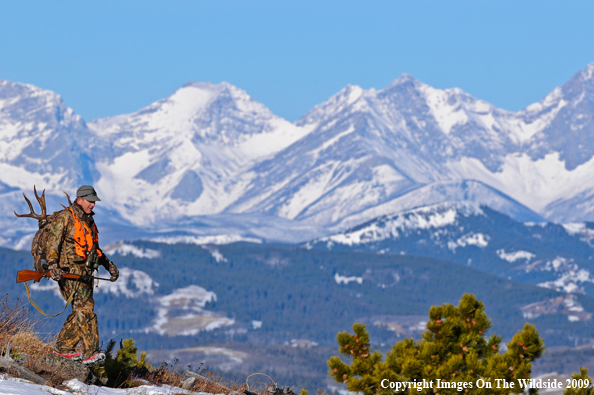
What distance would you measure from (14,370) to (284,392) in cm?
745

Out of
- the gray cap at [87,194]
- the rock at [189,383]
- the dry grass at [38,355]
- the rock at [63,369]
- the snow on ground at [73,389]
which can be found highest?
the gray cap at [87,194]

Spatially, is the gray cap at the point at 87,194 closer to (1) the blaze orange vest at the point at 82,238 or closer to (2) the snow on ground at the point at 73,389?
(1) the blaze orange vest at the point at 82,238

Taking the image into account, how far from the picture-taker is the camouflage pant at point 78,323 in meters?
24.3

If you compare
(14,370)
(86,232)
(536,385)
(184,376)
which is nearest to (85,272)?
→ (86,232)

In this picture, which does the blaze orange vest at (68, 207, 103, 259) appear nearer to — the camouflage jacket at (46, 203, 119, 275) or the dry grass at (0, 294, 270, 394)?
the camouflage jacket at (46, 203, 119, 275)

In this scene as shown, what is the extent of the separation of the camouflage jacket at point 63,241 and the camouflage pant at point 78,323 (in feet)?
0.81

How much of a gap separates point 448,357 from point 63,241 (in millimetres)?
10312

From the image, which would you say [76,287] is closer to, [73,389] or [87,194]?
[87,194]

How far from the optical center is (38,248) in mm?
24156

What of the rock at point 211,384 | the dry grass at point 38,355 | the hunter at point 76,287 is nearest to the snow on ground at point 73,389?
the dry grass at point 38,355

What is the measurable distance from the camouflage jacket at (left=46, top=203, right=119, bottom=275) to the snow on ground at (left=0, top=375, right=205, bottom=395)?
9.93 feet

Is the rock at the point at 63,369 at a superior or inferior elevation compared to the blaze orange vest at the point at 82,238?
inferior

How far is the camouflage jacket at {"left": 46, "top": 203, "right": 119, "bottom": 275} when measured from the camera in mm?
23984

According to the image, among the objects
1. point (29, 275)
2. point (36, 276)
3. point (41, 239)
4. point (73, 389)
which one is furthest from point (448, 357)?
point (41, 239)
